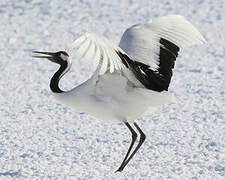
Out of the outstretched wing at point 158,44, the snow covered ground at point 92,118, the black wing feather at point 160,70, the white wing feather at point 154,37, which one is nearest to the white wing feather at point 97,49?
the black wing feather at point 160,70

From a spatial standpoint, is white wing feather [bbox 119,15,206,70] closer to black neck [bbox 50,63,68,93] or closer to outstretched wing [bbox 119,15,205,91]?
outstretched wing [bbox 119,15,205,91]

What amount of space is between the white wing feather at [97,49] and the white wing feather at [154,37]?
91cm

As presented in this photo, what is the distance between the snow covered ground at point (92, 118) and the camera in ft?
15.5

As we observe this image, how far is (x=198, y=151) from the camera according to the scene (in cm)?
511

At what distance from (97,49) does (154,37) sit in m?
1.36

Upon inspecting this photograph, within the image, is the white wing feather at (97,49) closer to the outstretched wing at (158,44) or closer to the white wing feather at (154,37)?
the outstretched wing at (158,44)

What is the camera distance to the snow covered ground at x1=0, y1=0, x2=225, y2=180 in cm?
471

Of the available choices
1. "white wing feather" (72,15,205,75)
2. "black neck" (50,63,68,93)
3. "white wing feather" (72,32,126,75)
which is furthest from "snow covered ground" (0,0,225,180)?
"white wing feather" (72,32,126,75)

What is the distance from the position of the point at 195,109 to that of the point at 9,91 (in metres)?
2.21

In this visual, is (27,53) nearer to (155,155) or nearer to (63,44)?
(63,44)

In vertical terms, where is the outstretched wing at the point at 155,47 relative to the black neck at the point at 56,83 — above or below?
above

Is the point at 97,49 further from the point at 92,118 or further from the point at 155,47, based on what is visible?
the point at 92,118

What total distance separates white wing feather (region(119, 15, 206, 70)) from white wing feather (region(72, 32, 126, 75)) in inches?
35.8

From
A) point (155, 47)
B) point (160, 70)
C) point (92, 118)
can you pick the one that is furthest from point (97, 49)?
point (92, 118)
